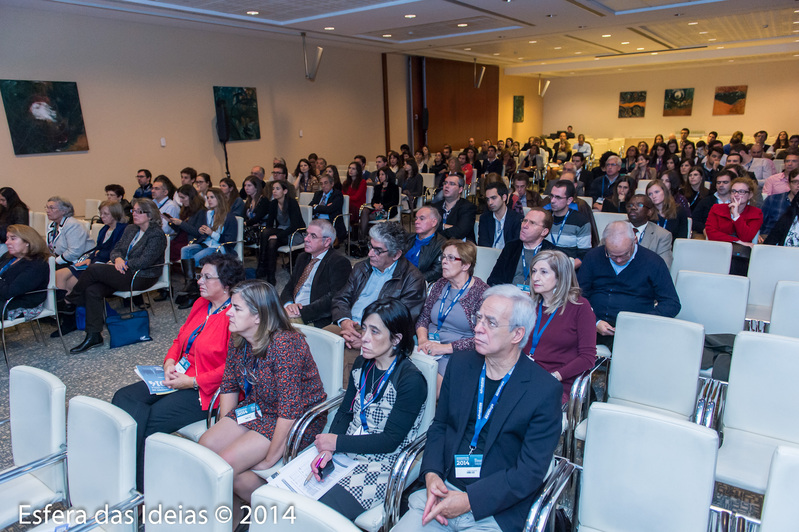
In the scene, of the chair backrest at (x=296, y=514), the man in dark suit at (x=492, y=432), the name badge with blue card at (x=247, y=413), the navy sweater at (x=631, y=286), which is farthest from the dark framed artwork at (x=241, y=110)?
the chair backrest at (x=296, y=514)

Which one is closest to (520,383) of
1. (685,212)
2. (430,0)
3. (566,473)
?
(566,473)

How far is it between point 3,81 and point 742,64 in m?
20.5

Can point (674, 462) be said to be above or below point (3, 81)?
below

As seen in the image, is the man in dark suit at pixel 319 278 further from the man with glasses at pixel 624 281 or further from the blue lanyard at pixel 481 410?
the blue lanyard at pixel 481 410

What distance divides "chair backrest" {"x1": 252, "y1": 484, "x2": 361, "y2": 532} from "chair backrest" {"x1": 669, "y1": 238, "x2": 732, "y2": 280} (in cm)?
348

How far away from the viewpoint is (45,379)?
2.22m

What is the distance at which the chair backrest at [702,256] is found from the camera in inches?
159

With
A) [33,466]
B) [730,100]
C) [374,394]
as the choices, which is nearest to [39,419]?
[33,466]

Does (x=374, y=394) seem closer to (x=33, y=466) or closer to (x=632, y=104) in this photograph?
(x=33, y=466)

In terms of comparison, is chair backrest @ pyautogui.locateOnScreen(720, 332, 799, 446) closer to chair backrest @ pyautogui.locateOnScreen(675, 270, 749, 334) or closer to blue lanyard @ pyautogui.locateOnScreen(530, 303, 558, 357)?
blue lanyard @ pyautogui.locateOnScreen(530, 303, 558, 357)

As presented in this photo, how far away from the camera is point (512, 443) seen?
73.9 inches

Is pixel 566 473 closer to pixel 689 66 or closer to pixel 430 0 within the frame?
pixel 430 0

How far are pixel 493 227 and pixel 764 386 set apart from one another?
123 inches

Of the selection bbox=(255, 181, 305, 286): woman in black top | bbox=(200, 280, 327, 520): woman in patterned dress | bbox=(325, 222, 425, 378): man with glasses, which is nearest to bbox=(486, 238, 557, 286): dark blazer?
bbox=(325, 222, 425, 378): man with glasses
